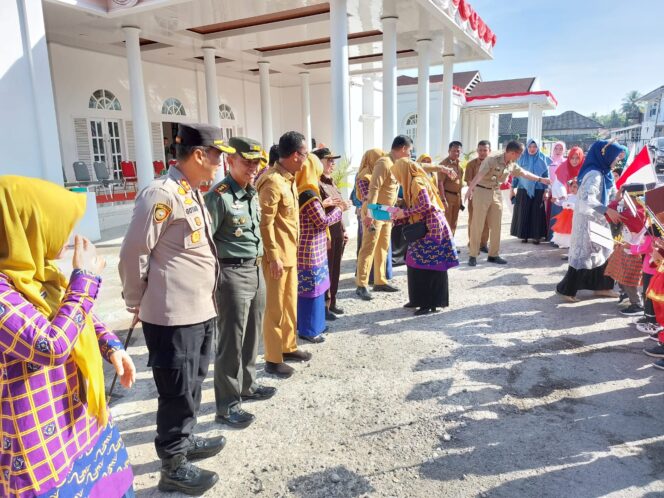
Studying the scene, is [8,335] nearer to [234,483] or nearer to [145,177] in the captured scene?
[234,483]

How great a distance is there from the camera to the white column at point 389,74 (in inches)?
349

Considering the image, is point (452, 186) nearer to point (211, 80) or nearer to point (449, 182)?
point (449, 182)

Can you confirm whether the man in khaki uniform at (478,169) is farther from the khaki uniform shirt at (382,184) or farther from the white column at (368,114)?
the white column at (368,114)

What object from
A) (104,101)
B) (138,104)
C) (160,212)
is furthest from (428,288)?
(104,101)

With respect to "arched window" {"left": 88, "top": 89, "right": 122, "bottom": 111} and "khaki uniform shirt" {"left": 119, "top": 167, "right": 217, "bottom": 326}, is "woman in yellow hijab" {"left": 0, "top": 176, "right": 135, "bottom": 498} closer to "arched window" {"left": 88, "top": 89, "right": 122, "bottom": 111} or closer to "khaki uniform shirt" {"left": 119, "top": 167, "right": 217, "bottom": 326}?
"khaki uniform shirt" {"left": 119, "top": 167, "right": 217, "bottom": 326}

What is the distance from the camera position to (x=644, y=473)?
7.29 feet

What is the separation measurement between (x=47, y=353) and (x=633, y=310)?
4.74 meters

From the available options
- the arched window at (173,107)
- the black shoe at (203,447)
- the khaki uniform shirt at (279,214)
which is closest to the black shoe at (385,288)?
the khaki uniform shirt at (279,214)

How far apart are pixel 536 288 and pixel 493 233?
1.28 meters

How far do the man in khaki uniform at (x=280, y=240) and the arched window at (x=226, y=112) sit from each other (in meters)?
13.1

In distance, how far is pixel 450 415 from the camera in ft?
9.04

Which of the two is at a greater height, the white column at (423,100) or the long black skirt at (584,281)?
the white column at (423,100)

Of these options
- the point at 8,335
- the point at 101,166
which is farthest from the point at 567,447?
the point at 101,166

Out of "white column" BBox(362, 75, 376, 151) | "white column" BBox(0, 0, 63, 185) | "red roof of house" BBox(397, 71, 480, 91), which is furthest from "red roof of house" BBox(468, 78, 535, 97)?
"white column" BBox(0, 0, 63, 185)
